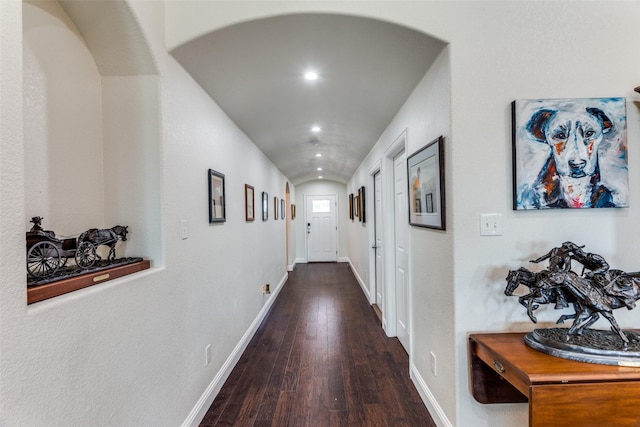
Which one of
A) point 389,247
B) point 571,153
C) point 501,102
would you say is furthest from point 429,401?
point 501,102

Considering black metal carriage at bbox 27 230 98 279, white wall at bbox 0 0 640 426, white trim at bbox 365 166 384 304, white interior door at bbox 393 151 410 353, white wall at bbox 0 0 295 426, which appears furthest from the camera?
white trim at bbox 365 166 384 304

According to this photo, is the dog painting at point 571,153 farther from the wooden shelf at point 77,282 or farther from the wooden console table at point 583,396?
the wooden shelf at point 77,282

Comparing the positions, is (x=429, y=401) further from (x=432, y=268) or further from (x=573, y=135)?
(x=573, y=135)

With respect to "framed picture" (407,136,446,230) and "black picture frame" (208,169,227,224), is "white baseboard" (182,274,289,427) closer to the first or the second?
"black picture frame" (208,169,227,224)

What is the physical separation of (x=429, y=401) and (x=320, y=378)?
81cm

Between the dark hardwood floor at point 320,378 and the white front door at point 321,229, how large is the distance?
13.4 feet

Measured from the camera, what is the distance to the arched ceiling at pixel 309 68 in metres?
1.55

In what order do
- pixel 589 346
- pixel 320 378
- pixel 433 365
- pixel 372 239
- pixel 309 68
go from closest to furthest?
pixel 589 346, pixel 433 365, pixel 309 68, pixel 320 378, pixel 372 239

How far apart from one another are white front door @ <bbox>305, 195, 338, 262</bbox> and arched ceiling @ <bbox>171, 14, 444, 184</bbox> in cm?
488

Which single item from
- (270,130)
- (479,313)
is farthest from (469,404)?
(270,130)

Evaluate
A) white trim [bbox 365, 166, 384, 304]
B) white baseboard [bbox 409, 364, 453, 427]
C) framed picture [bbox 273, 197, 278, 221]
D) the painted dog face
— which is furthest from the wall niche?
framed picture [bbox 273, 197, 278, 221]

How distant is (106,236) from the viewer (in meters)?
1.26

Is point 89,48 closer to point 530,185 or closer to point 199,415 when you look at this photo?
point 199,415

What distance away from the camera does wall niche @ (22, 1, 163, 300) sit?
1137 mm
